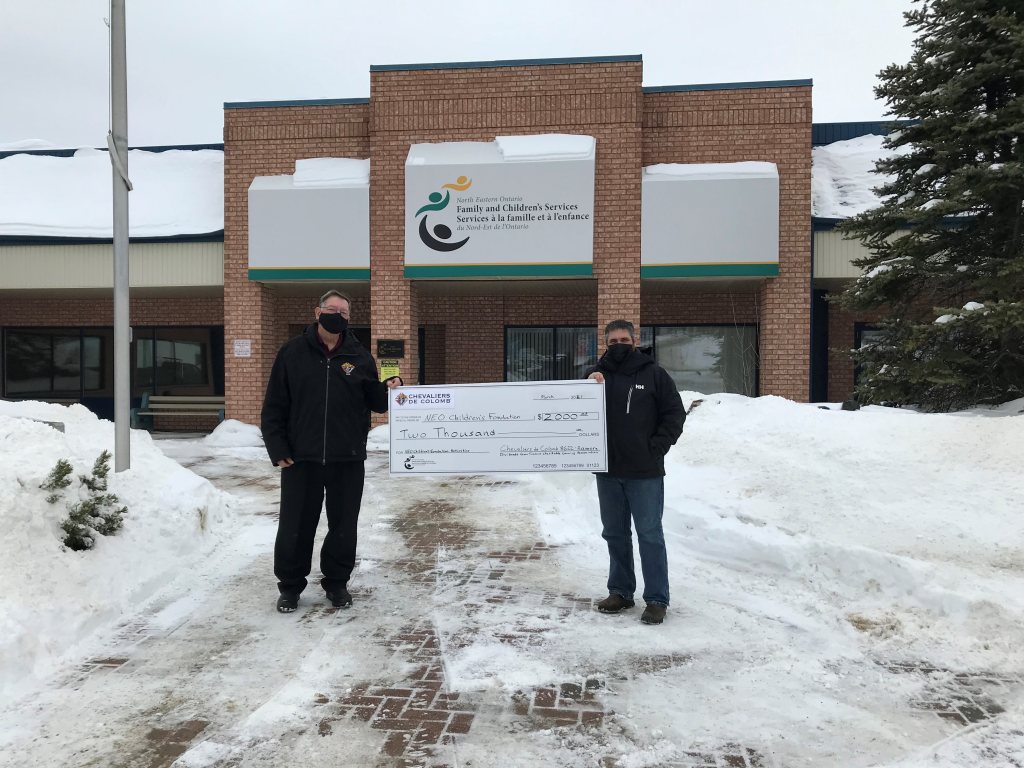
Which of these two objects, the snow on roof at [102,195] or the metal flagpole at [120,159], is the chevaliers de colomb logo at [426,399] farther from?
the snow on roof at [102,195]

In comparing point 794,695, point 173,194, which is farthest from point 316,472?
point 173,194

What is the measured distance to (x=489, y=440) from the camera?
18.3 ft

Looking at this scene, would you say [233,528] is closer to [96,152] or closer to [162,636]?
[162,636]

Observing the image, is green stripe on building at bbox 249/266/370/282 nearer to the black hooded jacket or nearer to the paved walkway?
the paved walkway

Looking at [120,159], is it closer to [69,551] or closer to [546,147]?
[69,551]

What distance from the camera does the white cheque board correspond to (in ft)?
17.4

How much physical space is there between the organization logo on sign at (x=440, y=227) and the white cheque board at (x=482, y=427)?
8.15 metres

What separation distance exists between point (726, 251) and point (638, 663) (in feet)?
33.8

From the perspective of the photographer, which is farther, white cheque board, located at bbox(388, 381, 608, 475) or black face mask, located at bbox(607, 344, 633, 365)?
white cheque board, located at bbox(388, 381, 608, 475)

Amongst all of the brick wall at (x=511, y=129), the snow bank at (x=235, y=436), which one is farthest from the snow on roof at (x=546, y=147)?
the snow bank at (x=235, y=436)

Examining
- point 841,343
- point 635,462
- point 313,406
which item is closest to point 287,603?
point 313,406

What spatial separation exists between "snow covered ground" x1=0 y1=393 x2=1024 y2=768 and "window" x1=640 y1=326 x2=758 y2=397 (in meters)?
7.93

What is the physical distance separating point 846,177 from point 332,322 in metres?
13.3
